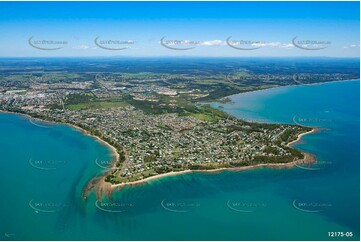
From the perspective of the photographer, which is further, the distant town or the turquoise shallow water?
the distant town

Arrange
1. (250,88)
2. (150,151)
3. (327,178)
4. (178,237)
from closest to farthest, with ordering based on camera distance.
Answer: (178,237)
(327,178)
(150,151)
(250,88)

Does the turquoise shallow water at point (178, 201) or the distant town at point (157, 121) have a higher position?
the distant town at point (157, 121)

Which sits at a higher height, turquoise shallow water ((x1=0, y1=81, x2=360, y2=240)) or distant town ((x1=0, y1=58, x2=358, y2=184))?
distant town ((x1=0, y1=58, x2=358, y2=184))

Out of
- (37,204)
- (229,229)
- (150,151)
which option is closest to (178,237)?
(229,229)

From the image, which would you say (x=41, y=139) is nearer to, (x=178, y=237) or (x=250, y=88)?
(x=178, y=237)

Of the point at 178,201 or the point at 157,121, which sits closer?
the point at 178,201

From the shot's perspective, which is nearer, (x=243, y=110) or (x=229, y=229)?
(x=229, y=229)

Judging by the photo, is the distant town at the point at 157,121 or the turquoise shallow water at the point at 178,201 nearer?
the turquoise shallow water at the point at 178,201

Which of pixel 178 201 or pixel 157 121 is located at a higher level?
pixel 157 121
